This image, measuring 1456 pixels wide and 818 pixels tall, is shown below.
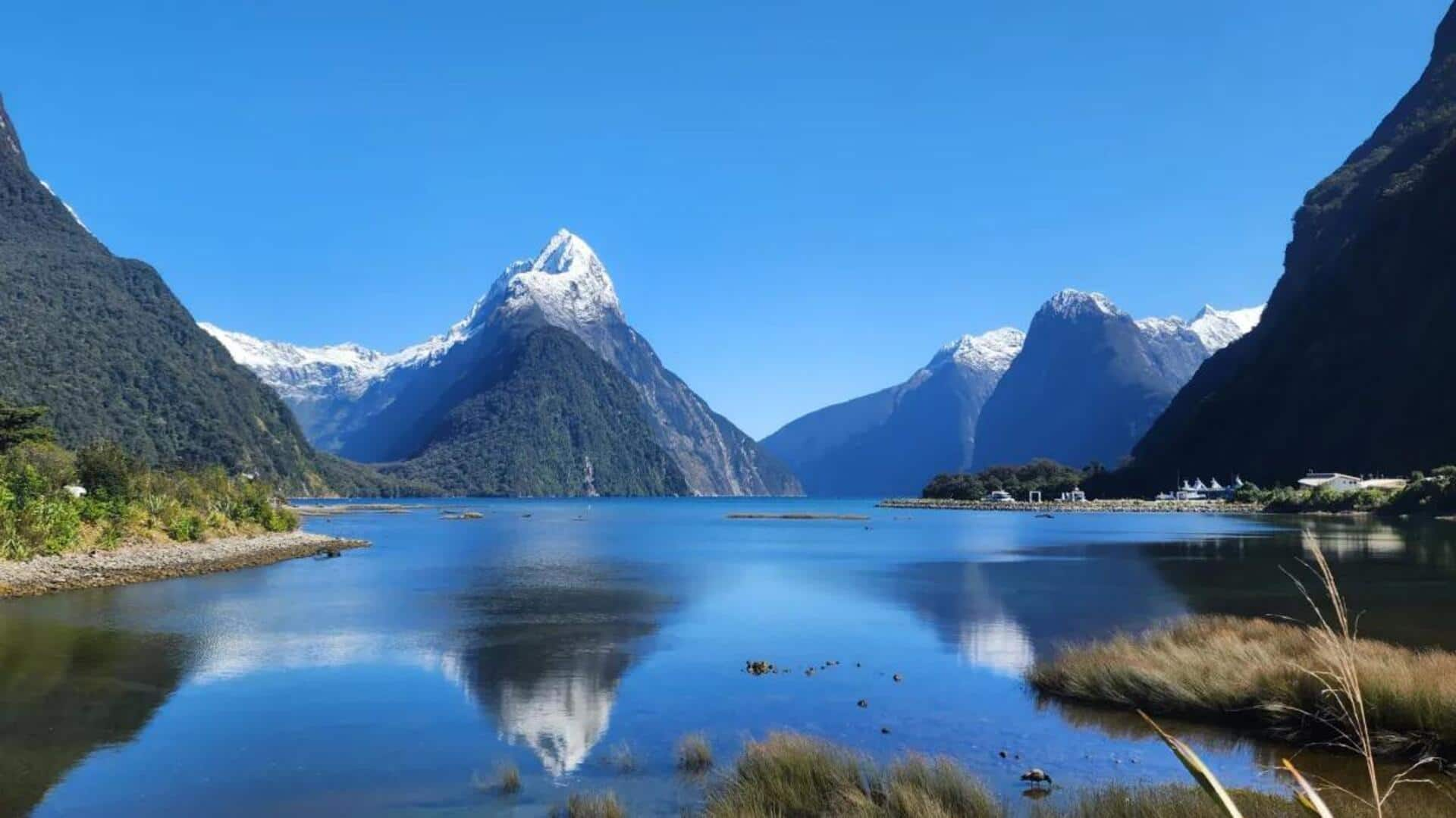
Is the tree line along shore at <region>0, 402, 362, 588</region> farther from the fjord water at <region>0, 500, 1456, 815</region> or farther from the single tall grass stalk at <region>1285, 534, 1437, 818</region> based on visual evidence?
the single tall grass stalk at <region>1285, 534, 1437, 818</region>

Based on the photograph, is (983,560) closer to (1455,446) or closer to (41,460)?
(41,460)

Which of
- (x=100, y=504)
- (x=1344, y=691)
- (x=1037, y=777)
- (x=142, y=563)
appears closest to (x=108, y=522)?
(x=100, y=504)

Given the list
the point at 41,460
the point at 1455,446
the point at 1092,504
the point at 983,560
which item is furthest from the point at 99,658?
the point at 1092,504

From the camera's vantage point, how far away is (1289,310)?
179m

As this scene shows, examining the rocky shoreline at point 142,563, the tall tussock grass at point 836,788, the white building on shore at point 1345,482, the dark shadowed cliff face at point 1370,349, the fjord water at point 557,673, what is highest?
the dark shadowed cliff face at point 1370,349

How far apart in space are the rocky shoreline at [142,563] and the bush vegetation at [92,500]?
106 cm

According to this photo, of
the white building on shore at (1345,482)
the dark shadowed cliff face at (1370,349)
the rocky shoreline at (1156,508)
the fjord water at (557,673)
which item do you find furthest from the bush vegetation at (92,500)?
the rocky shoreline at (1156,508)

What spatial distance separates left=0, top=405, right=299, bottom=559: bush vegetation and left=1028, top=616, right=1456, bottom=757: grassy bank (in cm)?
4630

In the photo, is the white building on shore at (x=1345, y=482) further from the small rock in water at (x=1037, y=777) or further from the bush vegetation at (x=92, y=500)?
the small rock in water at (x=1037, y=777)

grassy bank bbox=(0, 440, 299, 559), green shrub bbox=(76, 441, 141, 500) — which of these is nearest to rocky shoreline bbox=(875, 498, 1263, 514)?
grassy bank bbox=(0, 440, 299, 559)

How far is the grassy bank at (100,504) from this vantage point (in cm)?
4816

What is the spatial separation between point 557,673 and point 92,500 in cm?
4227

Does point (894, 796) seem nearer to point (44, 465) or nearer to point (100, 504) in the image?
point (100, 504)

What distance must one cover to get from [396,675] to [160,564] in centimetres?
3508
